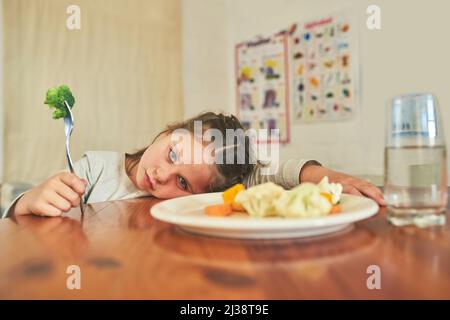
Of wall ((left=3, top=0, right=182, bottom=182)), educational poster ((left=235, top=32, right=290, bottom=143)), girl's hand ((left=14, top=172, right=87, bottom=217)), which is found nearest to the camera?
girl's hand ((left=14, top=172, right=87, bottom=217))

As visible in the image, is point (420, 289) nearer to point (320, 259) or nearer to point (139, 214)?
point (320, 259)

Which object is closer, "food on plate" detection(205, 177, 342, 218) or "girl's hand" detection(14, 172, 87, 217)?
"food on plate" detection(205, 177, 342, 218)

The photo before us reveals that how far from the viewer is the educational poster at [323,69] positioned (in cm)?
200

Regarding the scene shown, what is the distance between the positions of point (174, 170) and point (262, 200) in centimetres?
69

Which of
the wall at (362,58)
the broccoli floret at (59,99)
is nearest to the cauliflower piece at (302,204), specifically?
the broccoli floret at (59,99)

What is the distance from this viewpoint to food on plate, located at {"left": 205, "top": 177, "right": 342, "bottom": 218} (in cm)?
49

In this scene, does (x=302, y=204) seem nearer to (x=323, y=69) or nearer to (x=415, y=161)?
(x=415, y=161)

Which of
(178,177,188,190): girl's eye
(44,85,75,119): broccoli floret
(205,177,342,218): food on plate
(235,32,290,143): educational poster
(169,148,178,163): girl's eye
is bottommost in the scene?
(178,177,188,190): girl's eye

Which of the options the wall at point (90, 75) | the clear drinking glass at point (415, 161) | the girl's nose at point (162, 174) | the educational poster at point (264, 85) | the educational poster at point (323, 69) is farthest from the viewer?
the educational poster at point (264, 85)

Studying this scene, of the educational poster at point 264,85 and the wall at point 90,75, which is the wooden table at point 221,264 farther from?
the educational poster at point 264,85

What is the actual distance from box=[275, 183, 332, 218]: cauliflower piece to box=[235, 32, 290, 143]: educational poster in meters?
1.82

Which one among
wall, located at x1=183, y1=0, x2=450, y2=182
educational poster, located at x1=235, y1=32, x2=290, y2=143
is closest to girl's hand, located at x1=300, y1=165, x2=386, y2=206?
wall, located at x1=183, y1=0, x2=450, y2=182

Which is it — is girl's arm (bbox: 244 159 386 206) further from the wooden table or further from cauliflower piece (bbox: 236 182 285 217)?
cauliflower piece (bbox: 236 182 285 217)

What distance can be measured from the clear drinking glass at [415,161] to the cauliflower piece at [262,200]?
17 centimetres
